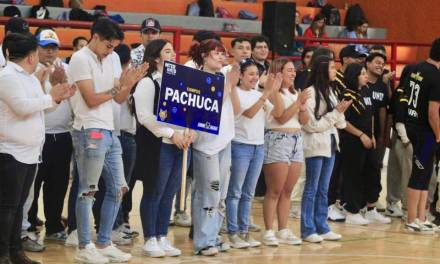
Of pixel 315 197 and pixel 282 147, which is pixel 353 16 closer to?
pixel 315 197

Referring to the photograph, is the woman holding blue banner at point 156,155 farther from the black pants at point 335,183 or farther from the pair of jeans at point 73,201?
the black pants at point 335,183

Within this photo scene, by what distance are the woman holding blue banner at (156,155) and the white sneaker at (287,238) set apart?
1240 millimetres

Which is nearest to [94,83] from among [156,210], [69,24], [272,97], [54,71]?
[54,71]

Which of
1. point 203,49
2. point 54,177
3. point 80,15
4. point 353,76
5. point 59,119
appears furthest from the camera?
point 80,15

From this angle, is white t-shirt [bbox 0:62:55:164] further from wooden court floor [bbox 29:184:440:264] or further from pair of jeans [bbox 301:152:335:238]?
pair of jeans [bbox 301:152:335:238]

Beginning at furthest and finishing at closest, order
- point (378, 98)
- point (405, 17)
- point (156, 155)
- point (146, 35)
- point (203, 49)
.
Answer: point (405, 17), point (378, 98), point (146, 35), point (203, 49), point (156, 155)

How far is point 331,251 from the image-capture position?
8531 mm

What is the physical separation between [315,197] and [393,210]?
2.04m

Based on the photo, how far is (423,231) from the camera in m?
9.74

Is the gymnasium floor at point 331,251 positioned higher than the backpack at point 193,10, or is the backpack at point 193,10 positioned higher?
the backpack at point 193,10

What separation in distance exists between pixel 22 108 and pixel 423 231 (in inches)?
182

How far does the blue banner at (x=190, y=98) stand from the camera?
753 cm

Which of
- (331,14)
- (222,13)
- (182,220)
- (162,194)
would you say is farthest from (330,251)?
(331,14)

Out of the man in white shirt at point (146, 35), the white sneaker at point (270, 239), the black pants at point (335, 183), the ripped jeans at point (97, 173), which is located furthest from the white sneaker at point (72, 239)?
the black pants at point (335, 183)
